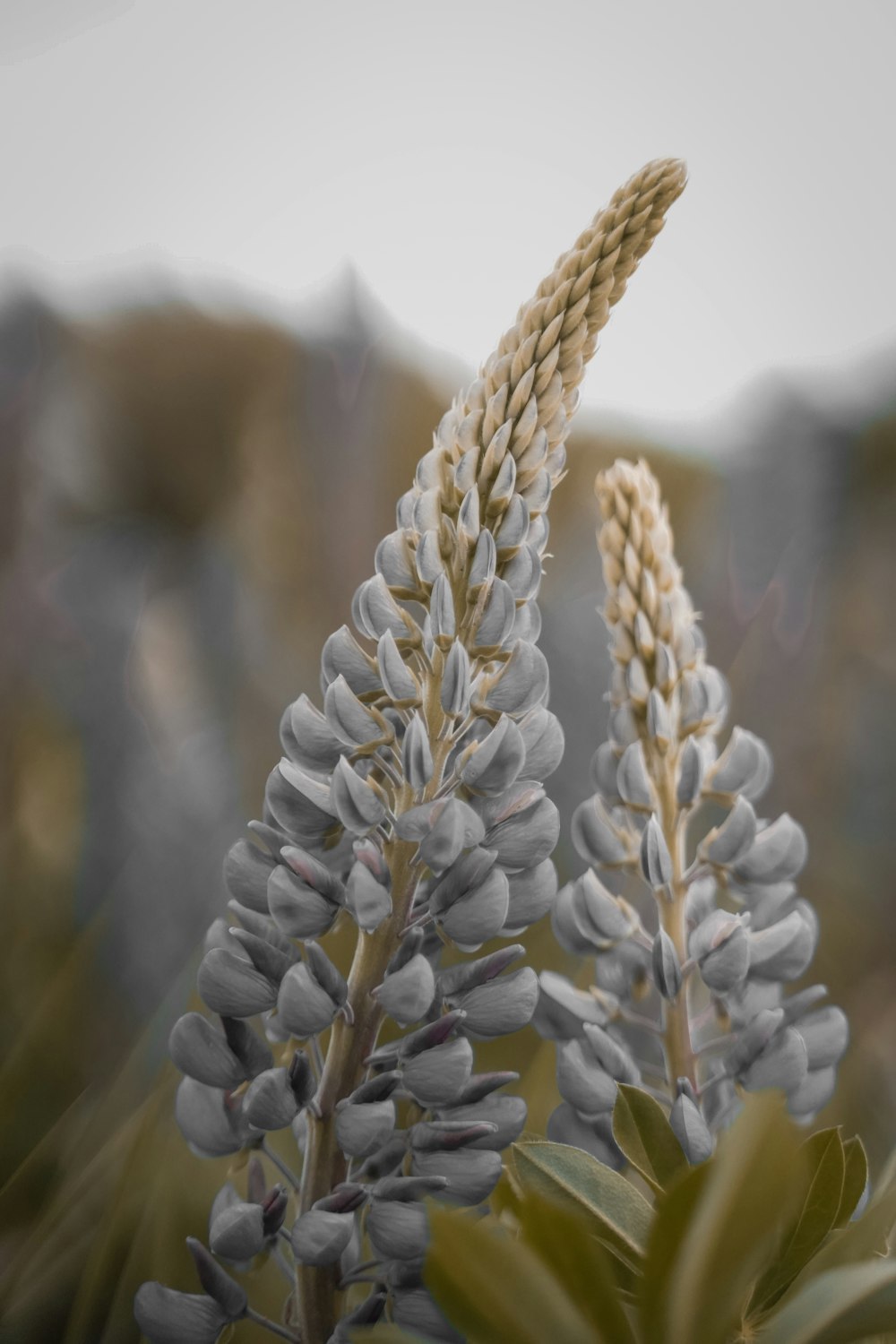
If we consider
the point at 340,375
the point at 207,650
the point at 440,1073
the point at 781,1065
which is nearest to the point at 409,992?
the point at 440,1073

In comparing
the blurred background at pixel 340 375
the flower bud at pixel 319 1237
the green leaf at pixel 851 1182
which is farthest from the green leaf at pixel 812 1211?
the blurred background at pixel 340 375

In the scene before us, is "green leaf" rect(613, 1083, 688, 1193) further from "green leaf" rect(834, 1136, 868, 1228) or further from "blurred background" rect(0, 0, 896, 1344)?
"blurred background" rect(0, 0, 896, 1344)

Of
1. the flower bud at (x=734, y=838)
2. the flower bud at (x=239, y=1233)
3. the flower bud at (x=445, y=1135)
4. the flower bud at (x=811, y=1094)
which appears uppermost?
the flower bud at (x=734, y=838)

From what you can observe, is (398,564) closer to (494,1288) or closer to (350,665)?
(350,665)

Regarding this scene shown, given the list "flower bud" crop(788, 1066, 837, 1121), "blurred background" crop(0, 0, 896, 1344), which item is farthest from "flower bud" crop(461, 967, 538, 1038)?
"blurred background" crop(0, 0, 896, 1344)

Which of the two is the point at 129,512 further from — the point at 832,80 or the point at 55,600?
the point at 832,80

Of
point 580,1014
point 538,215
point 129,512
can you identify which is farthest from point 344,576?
point 580,1014

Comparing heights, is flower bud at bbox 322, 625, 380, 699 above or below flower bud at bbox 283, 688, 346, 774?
above

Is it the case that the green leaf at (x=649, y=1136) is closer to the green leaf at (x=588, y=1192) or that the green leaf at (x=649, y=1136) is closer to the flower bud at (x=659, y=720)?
the green leaf at (x=588, y=1192)
